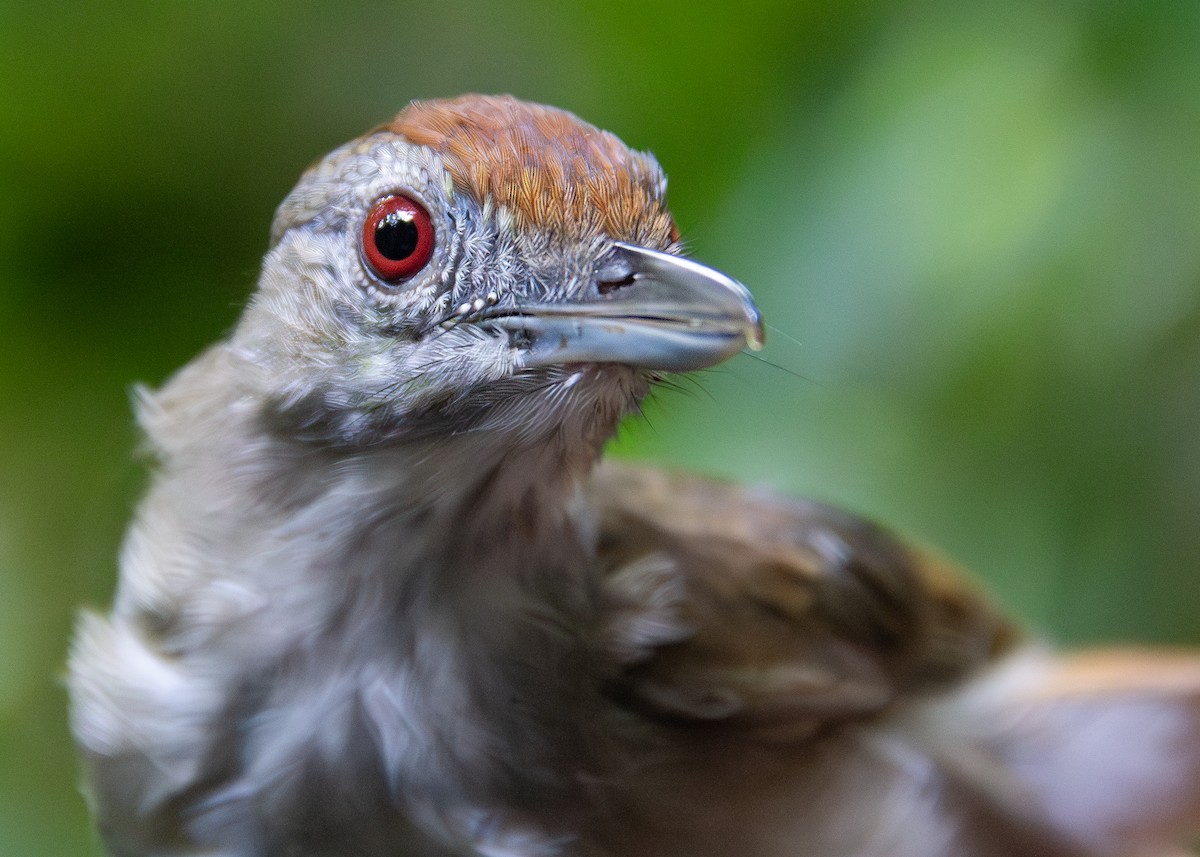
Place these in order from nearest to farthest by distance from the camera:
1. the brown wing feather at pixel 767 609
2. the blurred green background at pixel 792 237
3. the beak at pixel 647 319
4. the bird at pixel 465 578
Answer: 1. the beak at pixel 647 319
2. the bird at pixel 465 578
3. the brown wing feather at pixel 767 609
4. the blurred green background at pixel 792 237

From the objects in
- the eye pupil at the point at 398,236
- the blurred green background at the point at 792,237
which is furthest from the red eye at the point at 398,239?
the blurred green background at the point at 792,237

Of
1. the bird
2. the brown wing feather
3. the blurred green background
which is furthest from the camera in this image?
the blurred green background

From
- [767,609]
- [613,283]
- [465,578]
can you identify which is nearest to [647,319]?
[613,283]

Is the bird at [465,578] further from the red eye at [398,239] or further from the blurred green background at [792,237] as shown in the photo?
the blurred green background at [792,237]

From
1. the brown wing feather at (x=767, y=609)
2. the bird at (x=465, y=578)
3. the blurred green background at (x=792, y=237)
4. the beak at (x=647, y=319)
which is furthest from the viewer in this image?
the blurred green background at (x=792, y=237)

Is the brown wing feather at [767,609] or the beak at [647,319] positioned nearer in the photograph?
the beak at [647,319]

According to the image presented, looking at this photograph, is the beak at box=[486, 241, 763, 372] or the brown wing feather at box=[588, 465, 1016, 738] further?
the brown wing feather at box=[588, 465, 1016, 738]

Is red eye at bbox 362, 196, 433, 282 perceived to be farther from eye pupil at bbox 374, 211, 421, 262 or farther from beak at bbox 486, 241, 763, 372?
beak at bbox 486, 241, 763, 372

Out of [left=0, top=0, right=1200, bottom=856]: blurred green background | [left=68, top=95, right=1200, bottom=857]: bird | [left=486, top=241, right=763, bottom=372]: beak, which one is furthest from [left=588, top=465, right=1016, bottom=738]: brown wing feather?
[left=486, top=241, right=763, bottom=372]: beak
